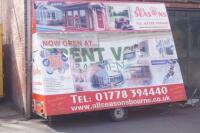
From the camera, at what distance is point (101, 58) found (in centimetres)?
997

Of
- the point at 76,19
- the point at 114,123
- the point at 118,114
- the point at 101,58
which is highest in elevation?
the point at 76,19

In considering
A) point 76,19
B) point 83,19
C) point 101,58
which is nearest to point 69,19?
point 76,19

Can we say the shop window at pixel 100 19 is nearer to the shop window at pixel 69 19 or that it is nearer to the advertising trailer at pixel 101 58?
the advertising trailer at pixel 101 58

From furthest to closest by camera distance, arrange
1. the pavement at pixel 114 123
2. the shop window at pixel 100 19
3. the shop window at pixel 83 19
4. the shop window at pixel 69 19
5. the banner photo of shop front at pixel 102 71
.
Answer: the shop window at pixel 100 19, the shop window at pixel 83 19, the shop window at pixel 69 19, the pavement at pixel 114 123, the banner photo of shop front at pixel 102 71

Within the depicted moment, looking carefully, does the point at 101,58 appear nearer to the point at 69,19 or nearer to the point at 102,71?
the point at 102,71

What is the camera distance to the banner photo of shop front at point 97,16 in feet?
31.7

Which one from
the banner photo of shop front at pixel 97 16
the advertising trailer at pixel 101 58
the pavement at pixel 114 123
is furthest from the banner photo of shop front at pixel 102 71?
the pavement at pixel 114 123

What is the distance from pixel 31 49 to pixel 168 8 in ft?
14.3

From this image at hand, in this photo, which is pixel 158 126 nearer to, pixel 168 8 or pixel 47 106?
pixel 47 106

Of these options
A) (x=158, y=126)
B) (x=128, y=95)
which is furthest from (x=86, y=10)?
(x=158, y=126)

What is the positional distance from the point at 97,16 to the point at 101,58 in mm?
963

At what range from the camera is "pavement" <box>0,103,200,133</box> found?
31.4 feet

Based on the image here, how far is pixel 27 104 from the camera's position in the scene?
10.7 metres

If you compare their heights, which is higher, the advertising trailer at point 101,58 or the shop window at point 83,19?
the shop window at point 83,19
